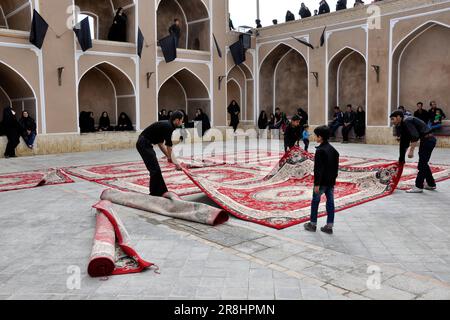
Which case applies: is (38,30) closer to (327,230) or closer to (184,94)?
(184,94)

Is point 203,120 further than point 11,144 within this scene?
Yes

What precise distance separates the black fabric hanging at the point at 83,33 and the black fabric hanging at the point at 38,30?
1081mm

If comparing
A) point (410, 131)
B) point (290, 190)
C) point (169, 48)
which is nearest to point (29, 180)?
point (290, 190)

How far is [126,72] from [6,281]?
13481 millimetres

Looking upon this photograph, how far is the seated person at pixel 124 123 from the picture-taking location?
54.7 feet

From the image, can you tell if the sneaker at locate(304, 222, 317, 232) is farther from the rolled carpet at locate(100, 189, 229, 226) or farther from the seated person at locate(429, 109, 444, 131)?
the seated person at locate(429, 109, 444, 131)

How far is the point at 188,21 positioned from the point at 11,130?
31.2ft

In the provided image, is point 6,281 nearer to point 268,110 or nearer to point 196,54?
point 196,54

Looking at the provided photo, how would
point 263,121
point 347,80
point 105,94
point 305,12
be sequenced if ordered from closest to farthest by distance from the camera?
point 105,94 → point 347,80 → point 305,12 → point 263,121

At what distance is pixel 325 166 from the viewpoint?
15.4ft

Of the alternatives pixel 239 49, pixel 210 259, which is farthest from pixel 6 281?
pixel 239 49

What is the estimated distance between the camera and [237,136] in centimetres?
2025

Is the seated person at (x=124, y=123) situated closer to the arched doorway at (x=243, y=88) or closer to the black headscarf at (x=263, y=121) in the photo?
the arched doorway at (x=243, y=88)

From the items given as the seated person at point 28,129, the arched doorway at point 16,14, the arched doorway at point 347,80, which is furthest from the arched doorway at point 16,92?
the arched doorway at point 347,80
